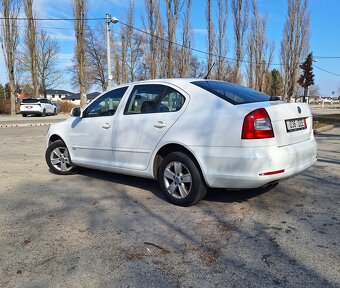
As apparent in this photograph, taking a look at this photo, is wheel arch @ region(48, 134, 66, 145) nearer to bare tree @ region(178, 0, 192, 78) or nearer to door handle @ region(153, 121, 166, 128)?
door handle @ region(153, 121, 166, 128)

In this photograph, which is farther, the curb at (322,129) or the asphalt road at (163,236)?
the curb at (322,129)

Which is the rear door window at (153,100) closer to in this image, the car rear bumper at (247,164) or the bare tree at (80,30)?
the car rear bumper at (247,164)

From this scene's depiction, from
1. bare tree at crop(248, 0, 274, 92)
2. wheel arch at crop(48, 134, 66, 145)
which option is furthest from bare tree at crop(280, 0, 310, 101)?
wheel arch at crop(48, 134, 66, 145)

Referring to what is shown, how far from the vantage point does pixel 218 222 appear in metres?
4.07

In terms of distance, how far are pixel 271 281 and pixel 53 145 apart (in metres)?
4.80

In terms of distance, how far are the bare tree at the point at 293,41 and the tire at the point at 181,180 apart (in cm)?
3351

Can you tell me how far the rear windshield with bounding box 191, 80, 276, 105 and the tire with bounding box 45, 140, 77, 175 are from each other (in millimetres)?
2871

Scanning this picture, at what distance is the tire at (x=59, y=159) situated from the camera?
6457mm

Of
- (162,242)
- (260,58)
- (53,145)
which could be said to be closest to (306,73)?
(260,58)

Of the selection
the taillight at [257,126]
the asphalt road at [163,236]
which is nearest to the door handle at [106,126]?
the asphalt road at [163,236]

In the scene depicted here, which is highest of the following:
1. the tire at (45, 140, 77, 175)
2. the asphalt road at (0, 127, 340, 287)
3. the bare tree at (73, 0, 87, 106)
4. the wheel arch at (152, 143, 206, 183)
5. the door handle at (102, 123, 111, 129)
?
the bare tree at (73, 0, 87, 106)

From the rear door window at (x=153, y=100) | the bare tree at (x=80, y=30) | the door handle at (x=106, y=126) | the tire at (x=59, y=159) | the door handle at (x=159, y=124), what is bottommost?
the tire at (x=59, y=159)

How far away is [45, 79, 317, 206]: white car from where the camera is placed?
406 cm

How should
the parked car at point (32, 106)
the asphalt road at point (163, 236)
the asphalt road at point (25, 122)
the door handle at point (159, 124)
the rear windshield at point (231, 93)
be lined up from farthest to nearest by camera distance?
the parked car at point (32, 106)
the asphalt road at point (25, 122)
the door handle at point (159, 124)
the rear windshield at point (231, 93)
the asphalt road at point (163, 236)
